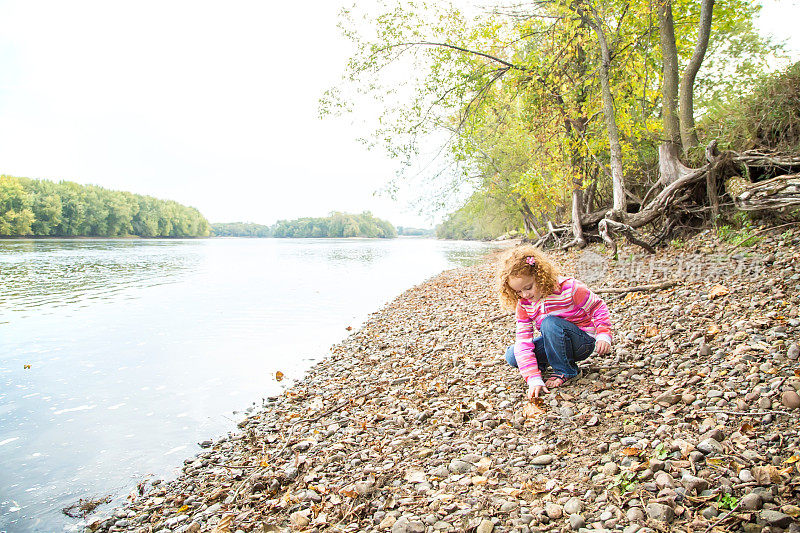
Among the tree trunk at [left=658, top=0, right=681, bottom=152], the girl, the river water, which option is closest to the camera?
the girl

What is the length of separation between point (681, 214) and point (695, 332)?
6.74m

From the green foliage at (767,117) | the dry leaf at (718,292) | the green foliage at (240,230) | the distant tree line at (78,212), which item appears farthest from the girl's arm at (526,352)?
the green foliage at (240,230)

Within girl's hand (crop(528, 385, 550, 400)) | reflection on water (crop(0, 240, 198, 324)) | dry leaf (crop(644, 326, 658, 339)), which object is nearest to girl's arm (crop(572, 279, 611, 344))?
girl's hand (crop(528, 385, 550, 400))

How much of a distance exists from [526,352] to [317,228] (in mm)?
177017

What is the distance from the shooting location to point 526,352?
455 cm

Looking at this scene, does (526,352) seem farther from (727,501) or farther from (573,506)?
(727,501)

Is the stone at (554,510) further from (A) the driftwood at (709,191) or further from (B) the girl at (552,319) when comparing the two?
(A) the driftwood at (709,191)

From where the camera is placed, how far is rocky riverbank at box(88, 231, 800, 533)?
256 centimetres

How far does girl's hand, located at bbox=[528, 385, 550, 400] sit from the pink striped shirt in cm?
7

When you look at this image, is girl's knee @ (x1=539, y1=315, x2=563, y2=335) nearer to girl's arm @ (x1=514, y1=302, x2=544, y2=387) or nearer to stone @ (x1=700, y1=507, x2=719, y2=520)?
girl's arm @ (x1=514, y1=302, x2=544, y2=387)

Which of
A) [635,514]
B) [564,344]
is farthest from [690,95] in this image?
[635,514]

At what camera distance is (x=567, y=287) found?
4492 mm

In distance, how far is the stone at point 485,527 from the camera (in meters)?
2.55

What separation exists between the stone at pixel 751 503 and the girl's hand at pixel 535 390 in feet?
6.79
